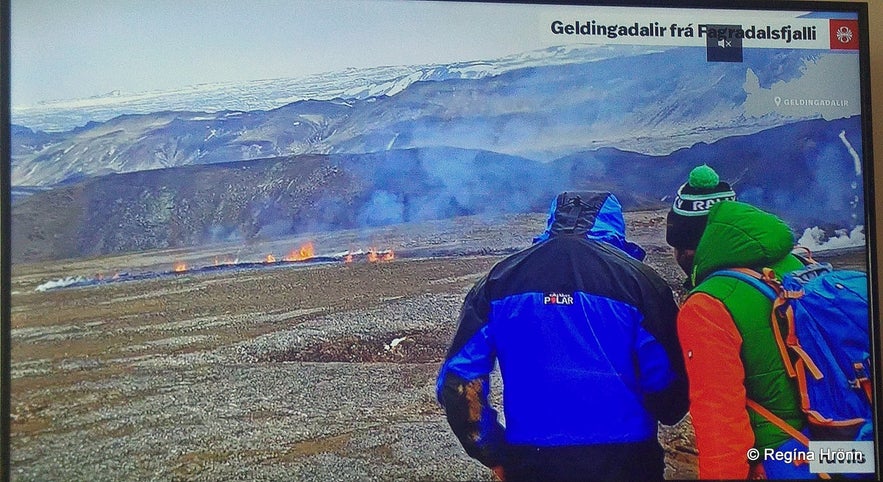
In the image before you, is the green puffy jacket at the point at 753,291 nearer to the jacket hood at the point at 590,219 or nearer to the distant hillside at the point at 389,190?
the distant hillside at the point at 389,190

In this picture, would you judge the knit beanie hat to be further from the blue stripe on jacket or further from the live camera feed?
the blue stripe on jacket

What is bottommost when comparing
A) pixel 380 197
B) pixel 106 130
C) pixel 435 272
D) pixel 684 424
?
pixel 684 424

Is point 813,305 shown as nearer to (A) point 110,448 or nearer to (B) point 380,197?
(B) point 380,197

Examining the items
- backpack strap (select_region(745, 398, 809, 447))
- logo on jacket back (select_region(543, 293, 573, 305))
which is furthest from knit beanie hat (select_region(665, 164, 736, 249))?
backpack strap (select_region(745, 398, 809, 447))

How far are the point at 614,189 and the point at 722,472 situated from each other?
0.87 metres

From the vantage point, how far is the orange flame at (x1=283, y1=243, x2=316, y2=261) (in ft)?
7.53

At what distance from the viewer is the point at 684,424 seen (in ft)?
7.52

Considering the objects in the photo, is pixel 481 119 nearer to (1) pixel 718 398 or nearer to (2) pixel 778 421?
(1) pixel 718 398

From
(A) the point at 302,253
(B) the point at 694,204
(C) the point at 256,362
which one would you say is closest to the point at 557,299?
(B) the point at 694,204

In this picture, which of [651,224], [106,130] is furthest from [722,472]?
[106,130]

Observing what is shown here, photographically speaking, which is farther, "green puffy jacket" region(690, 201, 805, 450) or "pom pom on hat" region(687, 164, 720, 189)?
"pom pom on hat" region(687, 164, 720, 189)

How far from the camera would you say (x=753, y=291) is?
2.29 metres

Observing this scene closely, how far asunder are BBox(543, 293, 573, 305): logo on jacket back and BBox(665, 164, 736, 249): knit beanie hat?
36 centimetres

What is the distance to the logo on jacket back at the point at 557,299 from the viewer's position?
7.45 ft
